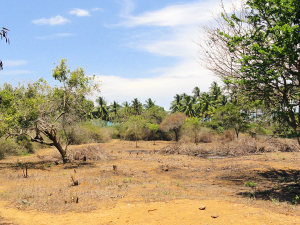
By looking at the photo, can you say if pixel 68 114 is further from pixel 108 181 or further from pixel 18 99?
pixel 108 181

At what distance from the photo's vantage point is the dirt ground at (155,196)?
25.8 feet

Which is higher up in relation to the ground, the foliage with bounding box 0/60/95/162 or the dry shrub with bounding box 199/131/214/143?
the foliage with bounding box 0/60/95/162

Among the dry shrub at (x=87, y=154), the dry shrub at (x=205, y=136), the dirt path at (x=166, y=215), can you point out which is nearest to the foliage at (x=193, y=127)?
the dry shrub at (x=205, y=136)

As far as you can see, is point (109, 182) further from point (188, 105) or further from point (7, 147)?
point (188, 105)

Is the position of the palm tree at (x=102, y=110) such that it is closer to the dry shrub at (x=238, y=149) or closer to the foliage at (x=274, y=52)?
A: the dry shrub at (x=238, y=149)

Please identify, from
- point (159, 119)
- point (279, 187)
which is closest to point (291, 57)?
point (279, 187)

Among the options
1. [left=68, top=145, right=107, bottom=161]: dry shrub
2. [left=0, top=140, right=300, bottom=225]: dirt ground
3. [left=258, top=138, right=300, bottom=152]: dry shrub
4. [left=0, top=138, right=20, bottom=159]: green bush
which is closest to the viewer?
[left=0, top=140, right=300, bottom=225]: dirt ground

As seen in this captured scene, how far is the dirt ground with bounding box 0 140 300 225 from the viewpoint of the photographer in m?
7.88

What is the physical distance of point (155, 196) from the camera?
34.0 ft

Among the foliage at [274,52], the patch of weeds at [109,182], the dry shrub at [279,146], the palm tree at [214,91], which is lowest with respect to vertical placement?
the patch of weeds at [109,182]

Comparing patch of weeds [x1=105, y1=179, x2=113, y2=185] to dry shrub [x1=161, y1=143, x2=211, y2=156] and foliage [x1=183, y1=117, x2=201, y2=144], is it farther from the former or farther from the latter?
foliage [x1=183, y1=117, x2=201, y2=144]

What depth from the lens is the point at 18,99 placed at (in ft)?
60.1

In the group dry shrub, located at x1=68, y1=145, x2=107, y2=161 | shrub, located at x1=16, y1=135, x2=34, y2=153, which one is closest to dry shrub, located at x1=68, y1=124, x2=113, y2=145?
shrub, located at x1=16, y1=135, x2=34, y2=153

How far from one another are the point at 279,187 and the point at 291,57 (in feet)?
20.5
